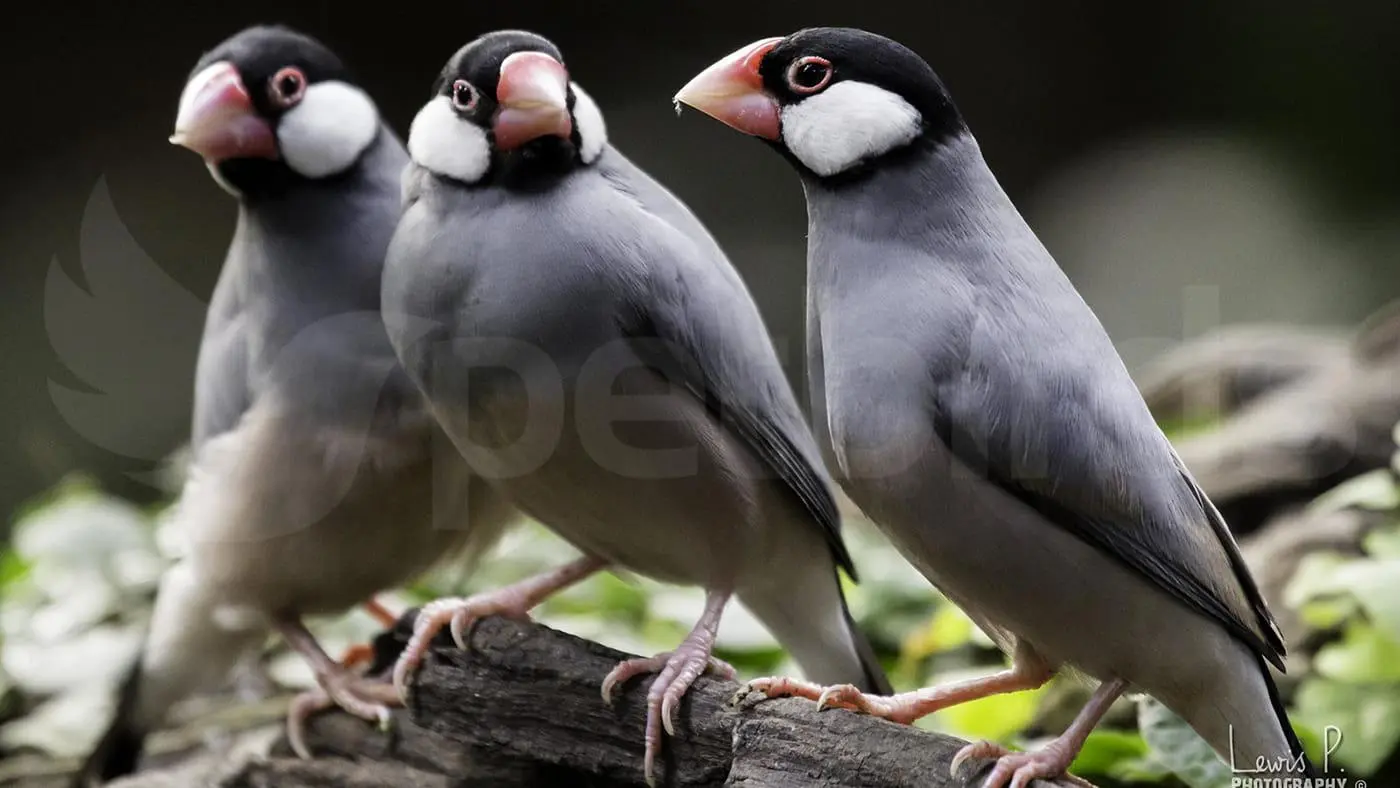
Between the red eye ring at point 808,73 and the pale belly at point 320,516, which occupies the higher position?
the red eye ring at point 808,73

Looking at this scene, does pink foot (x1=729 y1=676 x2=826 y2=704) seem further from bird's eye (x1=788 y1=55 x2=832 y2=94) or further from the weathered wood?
bird's eye (x1=788 y1=55 x2=832 y2=94)

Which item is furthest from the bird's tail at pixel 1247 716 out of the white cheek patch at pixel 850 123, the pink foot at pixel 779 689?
the white cheek patch at pixel 850 123

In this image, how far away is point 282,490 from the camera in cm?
217

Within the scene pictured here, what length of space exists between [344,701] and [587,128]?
1.05m

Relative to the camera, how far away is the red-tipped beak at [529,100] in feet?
5.73

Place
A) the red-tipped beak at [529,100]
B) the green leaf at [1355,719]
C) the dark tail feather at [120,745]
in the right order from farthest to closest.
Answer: the dark tail feather at [120,745], the green leaf at [1355,719], the red-tipped beak at [529,100]

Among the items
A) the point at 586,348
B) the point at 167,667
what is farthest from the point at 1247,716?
the point at 167,667

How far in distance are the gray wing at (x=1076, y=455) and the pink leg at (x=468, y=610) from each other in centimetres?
72

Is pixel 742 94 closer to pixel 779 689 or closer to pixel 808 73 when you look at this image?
pixel 808 73

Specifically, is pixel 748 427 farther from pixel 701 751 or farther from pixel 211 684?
pixel 211 684

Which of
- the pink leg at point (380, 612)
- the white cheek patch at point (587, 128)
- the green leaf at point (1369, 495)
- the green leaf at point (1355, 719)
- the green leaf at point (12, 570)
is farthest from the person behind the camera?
the green leaf at point (12, 570)

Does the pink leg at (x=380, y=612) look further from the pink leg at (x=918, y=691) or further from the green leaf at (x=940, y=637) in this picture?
the pink leg at (x=918, y=691)

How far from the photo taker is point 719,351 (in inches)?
73.0

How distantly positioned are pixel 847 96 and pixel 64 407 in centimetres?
427
